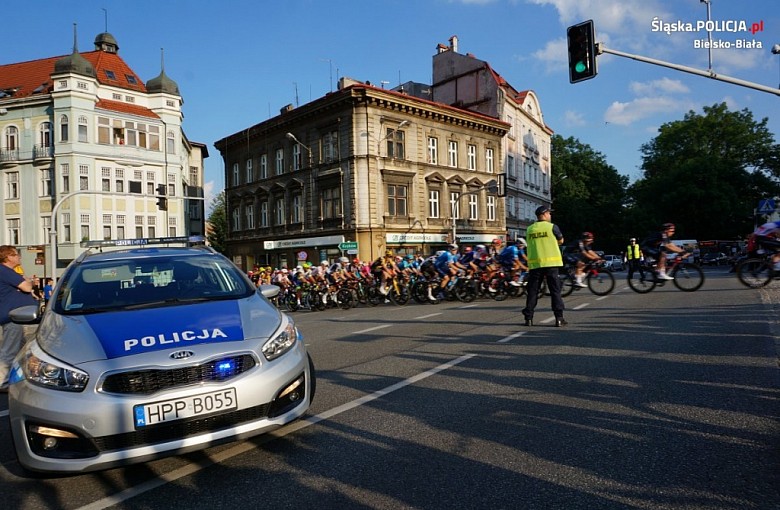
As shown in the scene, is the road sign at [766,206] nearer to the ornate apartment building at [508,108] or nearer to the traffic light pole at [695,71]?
the traffic light pole at [695,71]

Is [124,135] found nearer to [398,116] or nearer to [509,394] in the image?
[398,116]

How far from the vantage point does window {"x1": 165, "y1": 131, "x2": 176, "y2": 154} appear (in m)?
46.0

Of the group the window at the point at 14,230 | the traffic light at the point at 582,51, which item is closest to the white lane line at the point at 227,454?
the traffic light at the point at 582,51

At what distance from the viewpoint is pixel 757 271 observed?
12617 mm

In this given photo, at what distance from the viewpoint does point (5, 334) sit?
6863mm

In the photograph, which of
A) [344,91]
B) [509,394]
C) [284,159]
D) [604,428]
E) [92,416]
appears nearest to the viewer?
[92,416]

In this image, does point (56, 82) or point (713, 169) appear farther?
point (713, 169)

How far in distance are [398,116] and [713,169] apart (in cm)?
3686

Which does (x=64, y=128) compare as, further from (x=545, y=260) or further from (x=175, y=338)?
(x=175, y=338)

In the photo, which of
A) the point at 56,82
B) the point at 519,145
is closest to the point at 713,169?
the point at 519,145

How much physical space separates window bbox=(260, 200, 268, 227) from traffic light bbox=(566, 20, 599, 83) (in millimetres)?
34084

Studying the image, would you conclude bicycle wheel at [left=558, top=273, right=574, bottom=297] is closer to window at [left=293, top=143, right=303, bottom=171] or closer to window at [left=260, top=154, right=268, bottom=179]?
window at [left=293, top=143, right=303, bottom=171]

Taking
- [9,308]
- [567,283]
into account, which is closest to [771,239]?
[567,283]

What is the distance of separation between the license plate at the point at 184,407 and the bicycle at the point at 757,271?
1227cm
